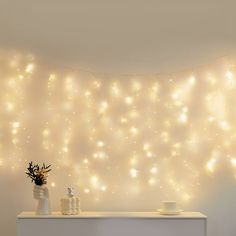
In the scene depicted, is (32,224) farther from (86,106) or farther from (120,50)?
(120,50)

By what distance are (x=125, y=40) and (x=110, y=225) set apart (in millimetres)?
1408

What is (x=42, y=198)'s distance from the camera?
10.6 feet

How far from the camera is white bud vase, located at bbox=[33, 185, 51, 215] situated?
10.6 feet

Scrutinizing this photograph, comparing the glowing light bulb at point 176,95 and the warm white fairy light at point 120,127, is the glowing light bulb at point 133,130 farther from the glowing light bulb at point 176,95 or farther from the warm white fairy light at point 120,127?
the glowing light bulb at point 176,95

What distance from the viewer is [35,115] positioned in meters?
3.50

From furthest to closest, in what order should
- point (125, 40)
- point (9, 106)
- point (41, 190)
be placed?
point (9, 106) → point (41, 190) → point (125, 40)

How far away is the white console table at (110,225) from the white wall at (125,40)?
32 cm

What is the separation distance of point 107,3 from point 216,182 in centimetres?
176

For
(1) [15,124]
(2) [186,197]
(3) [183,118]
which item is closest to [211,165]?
(2) [186,197]

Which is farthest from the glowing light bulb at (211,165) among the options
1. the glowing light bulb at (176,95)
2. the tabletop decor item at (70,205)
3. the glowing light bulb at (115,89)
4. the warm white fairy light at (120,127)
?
the tabletop decor item at (70,205)

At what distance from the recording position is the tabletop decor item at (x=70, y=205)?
3246mm

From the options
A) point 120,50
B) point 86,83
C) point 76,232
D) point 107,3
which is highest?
point 107,3

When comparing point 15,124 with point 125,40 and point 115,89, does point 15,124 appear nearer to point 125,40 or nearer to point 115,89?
point 115,89

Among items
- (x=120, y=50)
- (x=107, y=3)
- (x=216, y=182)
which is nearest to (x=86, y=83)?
(x=120, y=50)
